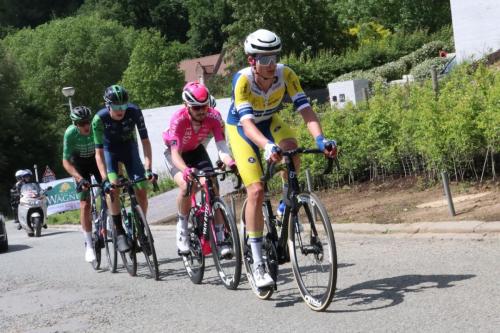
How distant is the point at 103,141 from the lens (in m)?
9.74

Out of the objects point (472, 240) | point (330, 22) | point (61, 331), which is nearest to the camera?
point (61, 331)

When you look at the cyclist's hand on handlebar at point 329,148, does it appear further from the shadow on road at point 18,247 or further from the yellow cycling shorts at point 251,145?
the shadow on road at point 18,247

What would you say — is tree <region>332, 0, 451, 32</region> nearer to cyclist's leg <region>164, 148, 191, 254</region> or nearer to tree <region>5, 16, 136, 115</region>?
tree <region>5, 16, 136, 115</region>

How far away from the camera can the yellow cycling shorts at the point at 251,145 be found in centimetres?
691

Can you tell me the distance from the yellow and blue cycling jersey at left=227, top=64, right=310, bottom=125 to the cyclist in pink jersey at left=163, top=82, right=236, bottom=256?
1160 millimetres

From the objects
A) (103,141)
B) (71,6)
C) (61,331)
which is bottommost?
(61,331)

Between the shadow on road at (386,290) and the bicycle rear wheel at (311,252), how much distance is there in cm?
19

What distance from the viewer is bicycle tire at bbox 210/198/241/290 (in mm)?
7504

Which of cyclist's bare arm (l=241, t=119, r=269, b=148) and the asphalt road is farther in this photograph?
cyclist's bare arm (l=241, t=119, r=269, b=148)

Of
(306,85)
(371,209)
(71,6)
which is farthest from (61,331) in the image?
(71,6)

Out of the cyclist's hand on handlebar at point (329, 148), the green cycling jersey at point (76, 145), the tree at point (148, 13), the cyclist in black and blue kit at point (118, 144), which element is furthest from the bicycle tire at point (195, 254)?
the tree at point (148, 13)

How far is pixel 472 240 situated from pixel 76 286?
4.53 m

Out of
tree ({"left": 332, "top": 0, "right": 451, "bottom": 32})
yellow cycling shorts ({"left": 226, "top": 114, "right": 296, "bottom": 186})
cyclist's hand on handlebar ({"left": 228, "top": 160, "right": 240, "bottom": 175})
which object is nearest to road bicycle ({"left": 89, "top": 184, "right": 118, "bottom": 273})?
cyclist's hand on handlebar ({"left": 228, "top": 160, "right": 240, "bottom": 175})

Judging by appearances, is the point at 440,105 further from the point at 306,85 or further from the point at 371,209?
the point at 306,85
